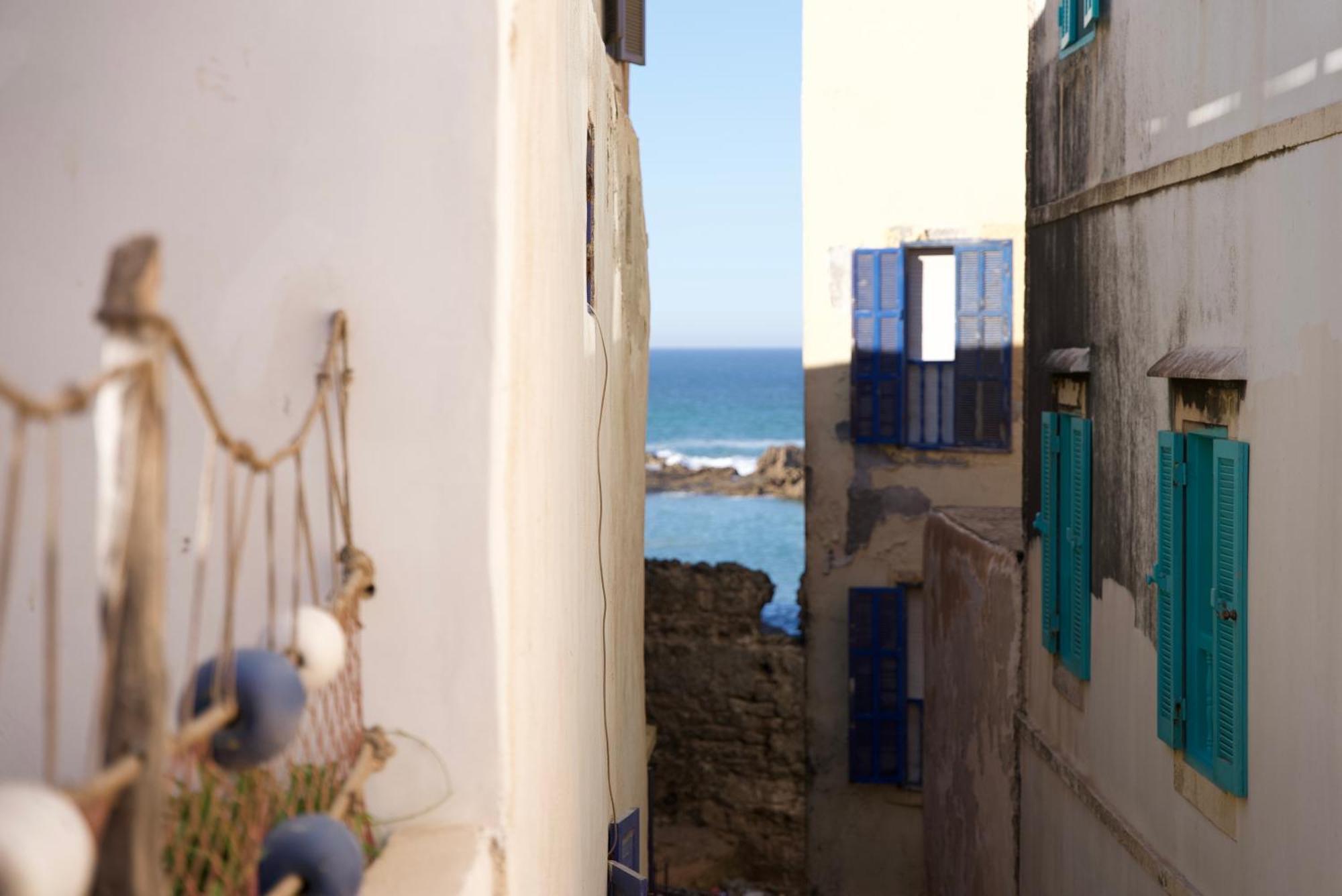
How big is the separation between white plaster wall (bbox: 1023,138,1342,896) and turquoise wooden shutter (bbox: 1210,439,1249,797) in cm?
5

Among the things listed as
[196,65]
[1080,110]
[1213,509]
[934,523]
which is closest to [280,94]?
[196,65]

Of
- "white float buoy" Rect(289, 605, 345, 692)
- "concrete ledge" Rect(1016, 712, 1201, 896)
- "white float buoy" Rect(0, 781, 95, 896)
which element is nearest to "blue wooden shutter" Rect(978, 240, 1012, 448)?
"concrete ledge" Rect(1016, 712, 1201, 896)

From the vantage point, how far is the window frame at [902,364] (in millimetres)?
14352

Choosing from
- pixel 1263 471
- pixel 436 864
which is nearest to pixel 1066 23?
pixel 1263 471

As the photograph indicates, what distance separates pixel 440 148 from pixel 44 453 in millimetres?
1488

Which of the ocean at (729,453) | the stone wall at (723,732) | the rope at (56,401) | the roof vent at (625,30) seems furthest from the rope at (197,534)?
the ocean at (729,453)

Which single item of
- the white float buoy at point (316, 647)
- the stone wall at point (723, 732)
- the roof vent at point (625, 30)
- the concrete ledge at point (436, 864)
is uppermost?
the roof vent at point (625, 30)

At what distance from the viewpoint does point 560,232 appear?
5.30 meters

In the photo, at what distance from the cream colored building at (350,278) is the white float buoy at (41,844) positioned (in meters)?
2.02

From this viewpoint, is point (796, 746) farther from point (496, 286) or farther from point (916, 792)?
point (496, 286)

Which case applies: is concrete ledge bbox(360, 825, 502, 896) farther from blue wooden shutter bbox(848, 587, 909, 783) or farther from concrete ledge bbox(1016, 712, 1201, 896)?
blue wooden shutter bbox(848, 587, 909, 783)

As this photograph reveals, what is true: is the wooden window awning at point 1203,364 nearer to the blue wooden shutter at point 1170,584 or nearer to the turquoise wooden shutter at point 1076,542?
the blue wooden shutter at point 1170,584

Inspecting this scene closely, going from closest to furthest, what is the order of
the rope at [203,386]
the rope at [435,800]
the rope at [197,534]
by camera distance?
the rope at [197,534], the rope at [203,386], the rope at [435,800]

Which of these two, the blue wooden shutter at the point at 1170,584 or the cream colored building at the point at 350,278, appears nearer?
the cream colored building at the point at 350,278
